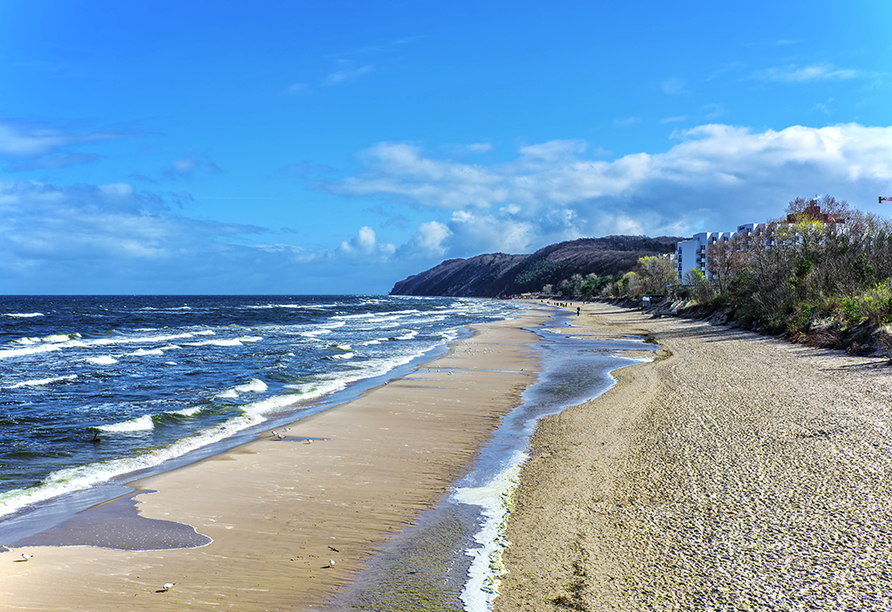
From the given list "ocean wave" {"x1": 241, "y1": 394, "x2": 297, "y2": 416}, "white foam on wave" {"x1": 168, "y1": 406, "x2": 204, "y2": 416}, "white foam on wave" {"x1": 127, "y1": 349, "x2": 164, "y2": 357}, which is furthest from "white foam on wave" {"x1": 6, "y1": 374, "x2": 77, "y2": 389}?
"ocean wave" {"x1": 241, "y1": 394, "x2": 297, "y2": 416}

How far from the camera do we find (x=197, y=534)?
19.7 feet

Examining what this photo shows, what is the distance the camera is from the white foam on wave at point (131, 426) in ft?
37.3

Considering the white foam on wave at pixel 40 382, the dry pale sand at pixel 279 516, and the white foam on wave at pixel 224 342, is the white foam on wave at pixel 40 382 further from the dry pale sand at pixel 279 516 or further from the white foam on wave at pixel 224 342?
the white foam on wave at pixel 224 342

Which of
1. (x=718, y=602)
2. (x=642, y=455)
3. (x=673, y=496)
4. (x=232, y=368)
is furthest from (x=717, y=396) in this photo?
(x=232, y=368)

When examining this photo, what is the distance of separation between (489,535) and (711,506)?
2.44 m

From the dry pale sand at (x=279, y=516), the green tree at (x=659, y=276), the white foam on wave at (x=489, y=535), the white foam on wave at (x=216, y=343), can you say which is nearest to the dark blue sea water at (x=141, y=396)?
the white foam on wave at (x=216, y=343)

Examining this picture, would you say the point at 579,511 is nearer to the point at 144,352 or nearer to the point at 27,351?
the point at 144,352

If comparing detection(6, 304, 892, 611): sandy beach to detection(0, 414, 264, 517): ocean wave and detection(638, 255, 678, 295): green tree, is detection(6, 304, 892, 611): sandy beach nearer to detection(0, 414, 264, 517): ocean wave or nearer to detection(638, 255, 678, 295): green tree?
detection(0, 414, 264, 517): ocean wave

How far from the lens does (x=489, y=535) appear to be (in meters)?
Result: 5.80

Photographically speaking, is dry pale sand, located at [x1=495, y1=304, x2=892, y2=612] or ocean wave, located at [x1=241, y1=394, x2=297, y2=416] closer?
dry pale sand, located at [x1=495, y1=304, x2=892, y2=612]

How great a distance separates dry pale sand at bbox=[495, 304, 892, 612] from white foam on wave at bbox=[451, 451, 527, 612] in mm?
138

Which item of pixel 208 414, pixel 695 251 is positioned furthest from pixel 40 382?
pixel 695 251

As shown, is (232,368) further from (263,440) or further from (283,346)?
(263,440)

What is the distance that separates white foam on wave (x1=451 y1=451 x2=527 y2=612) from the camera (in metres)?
4.58
